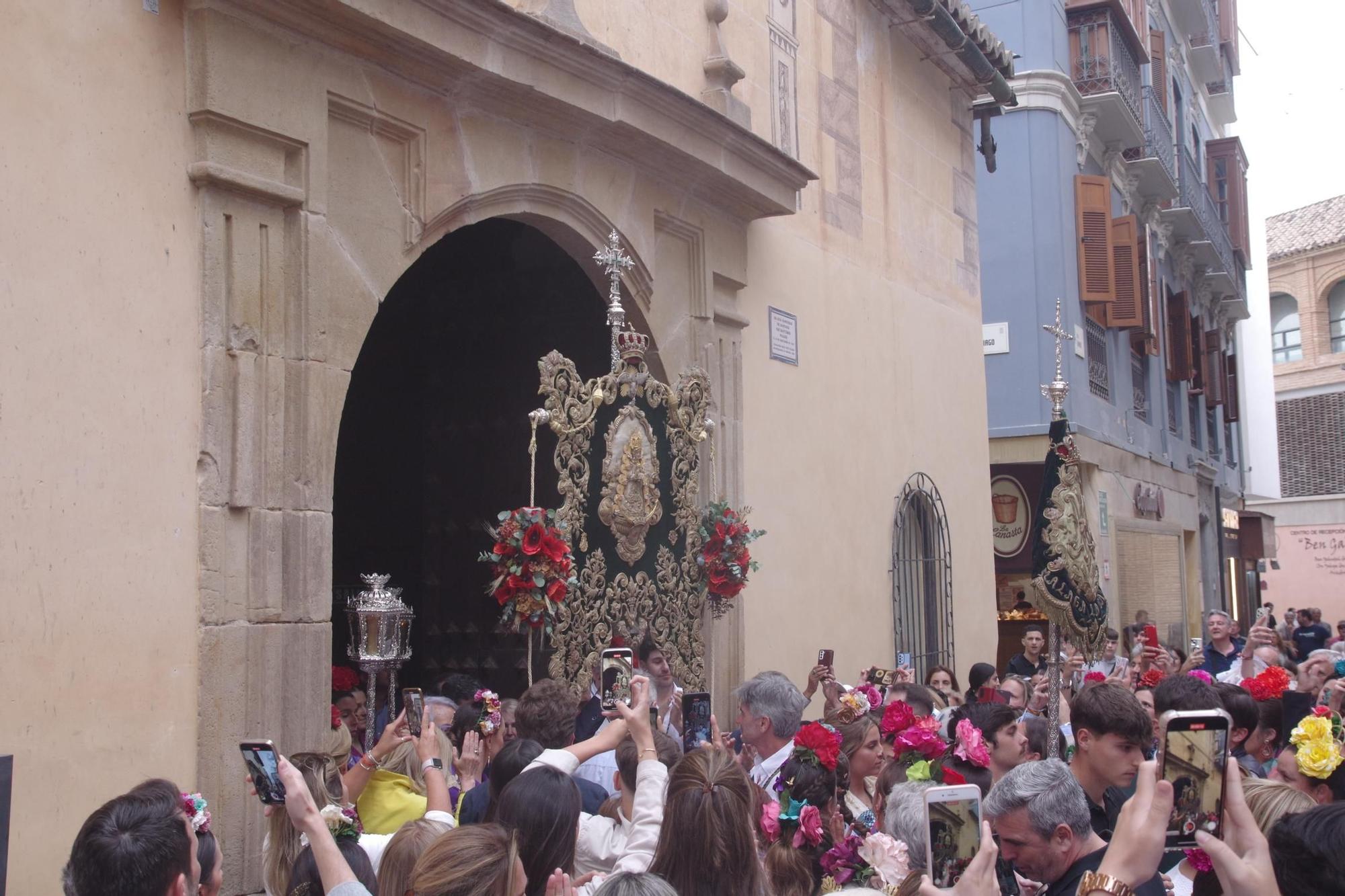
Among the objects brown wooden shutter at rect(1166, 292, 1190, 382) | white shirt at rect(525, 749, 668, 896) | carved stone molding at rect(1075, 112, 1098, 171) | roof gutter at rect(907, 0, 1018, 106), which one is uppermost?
carved stone molding at rect(1075, 112, 1098, 171)

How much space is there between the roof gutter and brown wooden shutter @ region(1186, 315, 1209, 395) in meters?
12.1

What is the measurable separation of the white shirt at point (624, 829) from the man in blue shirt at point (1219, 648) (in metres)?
5.66

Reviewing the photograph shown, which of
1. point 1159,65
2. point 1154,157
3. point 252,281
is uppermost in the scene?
point 1159,65

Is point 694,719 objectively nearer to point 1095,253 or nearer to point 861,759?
point 861,759

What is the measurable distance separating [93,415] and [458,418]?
368cm

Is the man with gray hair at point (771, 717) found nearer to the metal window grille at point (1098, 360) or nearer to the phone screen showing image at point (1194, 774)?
the phone screen showing image at point (1194, 774)

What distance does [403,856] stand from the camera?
301cm

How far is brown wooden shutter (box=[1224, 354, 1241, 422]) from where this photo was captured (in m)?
27.3

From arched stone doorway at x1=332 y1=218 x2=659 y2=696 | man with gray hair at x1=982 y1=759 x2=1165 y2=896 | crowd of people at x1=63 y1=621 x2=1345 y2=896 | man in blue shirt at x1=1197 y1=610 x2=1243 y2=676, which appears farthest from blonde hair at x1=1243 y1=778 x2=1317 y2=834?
man in blue shirt at x1=1197 y1=610 x2=1243 y2=676

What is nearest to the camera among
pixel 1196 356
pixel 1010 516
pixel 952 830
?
pixel 952 830

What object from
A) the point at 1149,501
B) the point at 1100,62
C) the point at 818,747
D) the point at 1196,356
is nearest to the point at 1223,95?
the point at 1196,356

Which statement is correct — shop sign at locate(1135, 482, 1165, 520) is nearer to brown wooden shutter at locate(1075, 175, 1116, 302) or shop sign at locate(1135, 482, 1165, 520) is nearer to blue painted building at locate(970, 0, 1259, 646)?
blue painted building at locate(970, 0, 1259, 646)

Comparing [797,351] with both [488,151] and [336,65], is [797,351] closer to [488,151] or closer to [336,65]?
[488,151]

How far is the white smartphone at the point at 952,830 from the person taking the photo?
2.70 meters
